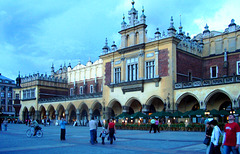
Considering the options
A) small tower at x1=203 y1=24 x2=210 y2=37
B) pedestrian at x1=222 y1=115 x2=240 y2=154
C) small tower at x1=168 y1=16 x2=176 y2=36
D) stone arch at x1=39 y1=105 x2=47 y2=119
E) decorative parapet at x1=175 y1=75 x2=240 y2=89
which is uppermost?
small tower at x1=203 y1=24 x2=210 y2=37

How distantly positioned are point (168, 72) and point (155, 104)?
231 inches

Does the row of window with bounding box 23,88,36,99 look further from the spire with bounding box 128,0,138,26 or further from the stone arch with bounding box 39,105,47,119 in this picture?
the spire with bounding box 128,0,138,26

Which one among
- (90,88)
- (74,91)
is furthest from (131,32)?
(74,91)

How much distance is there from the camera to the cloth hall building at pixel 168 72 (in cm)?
3322

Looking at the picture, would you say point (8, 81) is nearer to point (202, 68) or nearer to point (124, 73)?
point (124, 73)

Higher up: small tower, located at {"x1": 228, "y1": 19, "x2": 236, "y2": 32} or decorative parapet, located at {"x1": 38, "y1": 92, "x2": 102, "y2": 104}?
small tower, located at {"x1": 228, "y1": 19, "x2": 236, "y2": 32}

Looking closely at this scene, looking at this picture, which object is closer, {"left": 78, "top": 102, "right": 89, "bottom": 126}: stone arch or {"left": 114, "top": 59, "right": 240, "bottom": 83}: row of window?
{"left": 114, "top": 59, "right": 240, "bottom": 83}: row of window

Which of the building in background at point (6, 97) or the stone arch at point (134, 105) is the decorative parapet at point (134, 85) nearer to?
the stone arch at point (134, 105)

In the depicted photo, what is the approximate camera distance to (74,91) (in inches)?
2413

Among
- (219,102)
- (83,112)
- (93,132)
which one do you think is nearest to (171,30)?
(219,102)

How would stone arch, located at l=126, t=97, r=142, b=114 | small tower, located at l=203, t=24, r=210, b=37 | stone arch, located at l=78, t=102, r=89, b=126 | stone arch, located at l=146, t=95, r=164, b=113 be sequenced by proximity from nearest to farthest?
stone arch, located at l=146, t=95, r=164, b=113, stone arch, located at l=126, t=97, r=142, b=114, small tower, located at l=203, t=24, r=210, b=37, stone arch, located at l=78, t=102, r=89, b=126

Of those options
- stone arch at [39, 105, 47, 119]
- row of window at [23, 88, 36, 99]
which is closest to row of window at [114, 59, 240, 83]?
stone arch at [39, 105, 47, 119]

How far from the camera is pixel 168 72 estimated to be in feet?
116

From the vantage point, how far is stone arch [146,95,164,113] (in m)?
37.2
